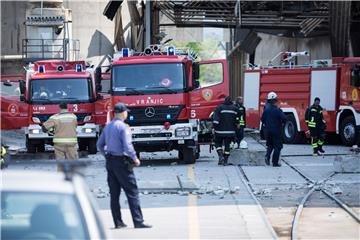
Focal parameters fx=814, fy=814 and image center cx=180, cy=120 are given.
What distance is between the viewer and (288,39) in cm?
4641

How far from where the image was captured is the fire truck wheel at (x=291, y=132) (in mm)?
29875

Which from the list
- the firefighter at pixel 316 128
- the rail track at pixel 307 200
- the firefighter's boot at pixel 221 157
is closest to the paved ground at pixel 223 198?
the rail track at pixel 307 200

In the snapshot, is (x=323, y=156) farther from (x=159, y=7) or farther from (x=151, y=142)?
(x=159, y=7)

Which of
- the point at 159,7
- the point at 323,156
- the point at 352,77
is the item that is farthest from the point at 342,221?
the point at 159,7

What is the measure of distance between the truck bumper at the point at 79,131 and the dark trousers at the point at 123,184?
482 inches

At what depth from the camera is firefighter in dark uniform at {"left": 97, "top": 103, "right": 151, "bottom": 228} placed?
10.4 metres

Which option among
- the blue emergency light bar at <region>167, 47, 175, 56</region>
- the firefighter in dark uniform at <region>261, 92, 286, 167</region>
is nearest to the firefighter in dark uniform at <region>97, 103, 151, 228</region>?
the firefighter in dark uniform at <region>261, 92, 286, 167</region>

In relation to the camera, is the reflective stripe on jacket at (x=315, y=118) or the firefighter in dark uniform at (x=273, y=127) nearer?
the firefighter in dark uniform at (x=273, y=127)

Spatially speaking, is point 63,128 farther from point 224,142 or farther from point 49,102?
point 49,102

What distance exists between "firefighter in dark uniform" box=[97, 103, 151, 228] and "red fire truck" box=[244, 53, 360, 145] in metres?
16.8

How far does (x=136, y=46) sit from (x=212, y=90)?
2250 cm

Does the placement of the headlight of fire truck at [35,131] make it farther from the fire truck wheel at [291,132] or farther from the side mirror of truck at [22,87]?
the fire truck wheel at [291,132]

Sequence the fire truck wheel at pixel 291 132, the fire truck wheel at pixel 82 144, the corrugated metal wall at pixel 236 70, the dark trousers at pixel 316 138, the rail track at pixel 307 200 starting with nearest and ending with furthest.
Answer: the rail track at pixel 307 200, the dark trousers at pixel 316 138, the fire truck wheel at pixel 82 144, the fire truck wheel at pixel 291 132, the corrugated metal wall at pixel 236 70

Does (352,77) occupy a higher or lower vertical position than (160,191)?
higher
